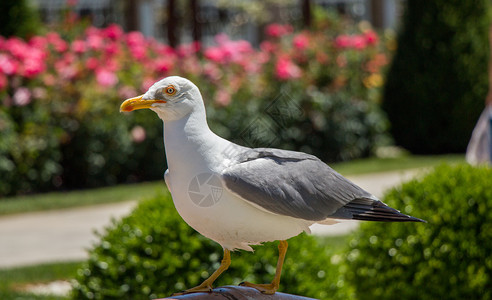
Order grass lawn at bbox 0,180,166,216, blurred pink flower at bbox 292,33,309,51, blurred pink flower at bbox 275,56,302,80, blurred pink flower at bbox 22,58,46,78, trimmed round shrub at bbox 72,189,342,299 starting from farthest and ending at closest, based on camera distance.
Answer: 1. blurred pink flower at bbox 292,33,309,51
2. blurred pink flower at bbox 275,56,302,80
3. blurred pink flower at bbox 22,58,46,78
4. grass lawn at bbox 0,180,166,216
5. trimmed round shrub at bbox 72,189,342,299

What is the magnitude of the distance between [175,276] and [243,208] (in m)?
1.32

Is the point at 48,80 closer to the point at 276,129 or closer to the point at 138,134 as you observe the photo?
the point at 138,134

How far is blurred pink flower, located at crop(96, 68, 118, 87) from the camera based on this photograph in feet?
31.3

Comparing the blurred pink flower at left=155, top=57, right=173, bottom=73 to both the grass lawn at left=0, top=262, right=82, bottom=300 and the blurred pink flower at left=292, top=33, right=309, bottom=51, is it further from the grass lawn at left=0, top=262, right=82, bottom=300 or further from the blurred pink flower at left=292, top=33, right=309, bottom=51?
the grass lawn at left=0, top=262, right=82, bottom=300

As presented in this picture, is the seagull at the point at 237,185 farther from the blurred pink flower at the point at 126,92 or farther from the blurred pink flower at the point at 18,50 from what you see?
the blurred pink flower at the point at 18,50

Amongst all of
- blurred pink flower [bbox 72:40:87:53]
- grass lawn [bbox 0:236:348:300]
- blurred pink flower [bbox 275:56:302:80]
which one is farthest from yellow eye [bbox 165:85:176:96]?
blurred pink flower [bbox 275:56:302:80]

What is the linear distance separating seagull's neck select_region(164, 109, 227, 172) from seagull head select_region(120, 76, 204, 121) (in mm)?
19

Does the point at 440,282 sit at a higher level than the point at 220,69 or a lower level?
higher

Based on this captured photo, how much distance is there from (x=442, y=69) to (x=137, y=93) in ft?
16.1

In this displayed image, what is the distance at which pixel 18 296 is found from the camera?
5.39 metres

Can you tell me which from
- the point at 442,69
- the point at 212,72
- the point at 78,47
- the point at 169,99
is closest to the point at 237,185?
the point at 169,99

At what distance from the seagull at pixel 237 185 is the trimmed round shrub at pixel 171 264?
1177mm

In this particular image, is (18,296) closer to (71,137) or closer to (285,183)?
(285,183)

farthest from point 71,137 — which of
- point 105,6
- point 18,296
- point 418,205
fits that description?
point 105,6
